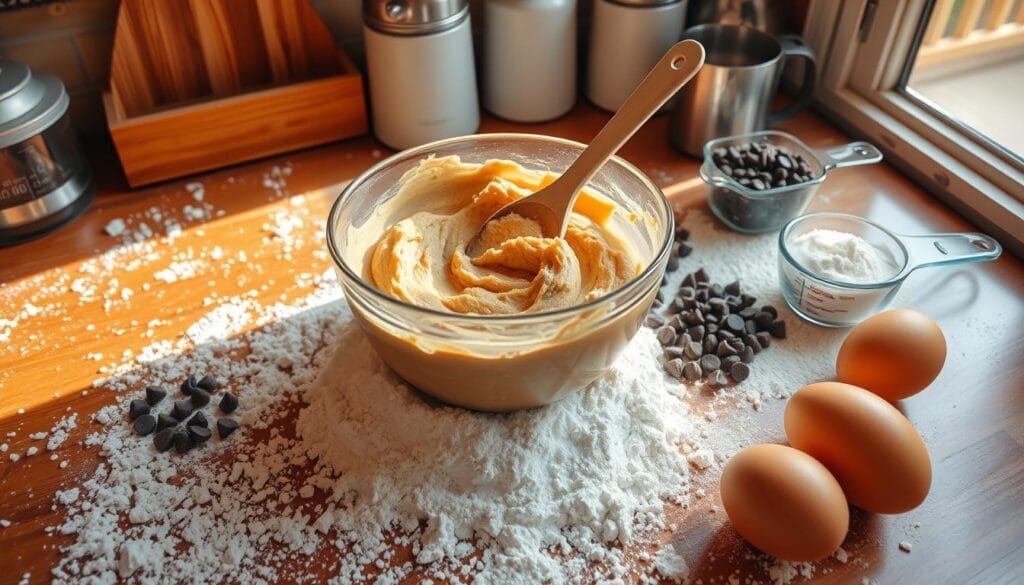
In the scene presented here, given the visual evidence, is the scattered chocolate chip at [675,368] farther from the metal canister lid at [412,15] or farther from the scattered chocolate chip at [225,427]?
the metal canister lid at [412,15]

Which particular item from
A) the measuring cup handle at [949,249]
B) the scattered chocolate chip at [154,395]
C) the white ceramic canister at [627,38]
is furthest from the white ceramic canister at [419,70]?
the measuring cup handle at [949,249]

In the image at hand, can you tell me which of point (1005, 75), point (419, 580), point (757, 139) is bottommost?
point (419, 580)

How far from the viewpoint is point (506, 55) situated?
1.47 metres

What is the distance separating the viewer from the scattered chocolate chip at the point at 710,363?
107 cm

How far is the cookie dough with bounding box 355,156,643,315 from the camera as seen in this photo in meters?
0.92

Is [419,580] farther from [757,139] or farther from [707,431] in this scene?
[757,139]

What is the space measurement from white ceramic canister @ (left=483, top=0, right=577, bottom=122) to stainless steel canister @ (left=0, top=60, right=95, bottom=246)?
742mm

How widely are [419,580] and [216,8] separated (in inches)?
42.1

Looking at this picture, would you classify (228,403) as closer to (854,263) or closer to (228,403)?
(228,403)

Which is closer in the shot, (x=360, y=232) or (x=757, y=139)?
(x=360, y=232)

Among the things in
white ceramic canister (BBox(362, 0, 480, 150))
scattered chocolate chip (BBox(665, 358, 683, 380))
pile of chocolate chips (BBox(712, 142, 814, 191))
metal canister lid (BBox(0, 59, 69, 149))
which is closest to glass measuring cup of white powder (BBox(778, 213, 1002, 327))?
pile of chocolate chips (BBox(712, 142, 814, 191))

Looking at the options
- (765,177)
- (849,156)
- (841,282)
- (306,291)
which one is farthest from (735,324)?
(306,291)

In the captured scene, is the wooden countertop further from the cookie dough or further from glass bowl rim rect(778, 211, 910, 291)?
the cookie dough

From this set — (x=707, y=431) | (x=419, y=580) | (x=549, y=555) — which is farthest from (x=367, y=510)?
(x=707, y=431)
